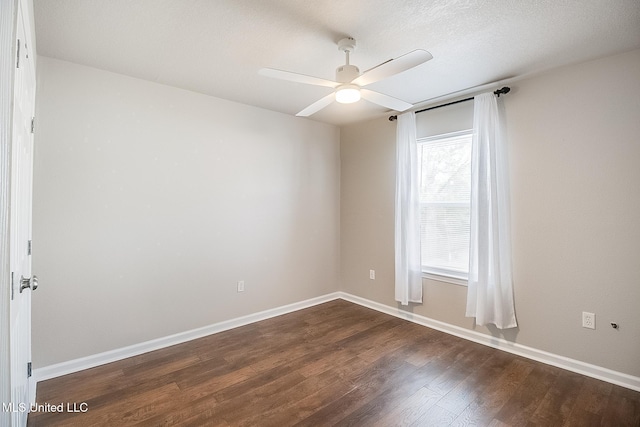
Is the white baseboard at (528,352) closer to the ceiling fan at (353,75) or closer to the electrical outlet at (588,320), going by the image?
the electrical outlet at (588,320)

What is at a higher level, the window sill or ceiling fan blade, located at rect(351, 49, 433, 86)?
ceiling fan blade, located at rect(351, 49, 433, 86)

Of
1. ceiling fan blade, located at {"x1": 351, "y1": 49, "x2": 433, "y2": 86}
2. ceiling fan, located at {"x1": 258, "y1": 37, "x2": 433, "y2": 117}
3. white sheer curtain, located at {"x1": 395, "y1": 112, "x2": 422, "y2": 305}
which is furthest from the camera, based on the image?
white sheer curtain, located at {"x1": 395, "y1": 112, "x2": 422, "y2": 305}

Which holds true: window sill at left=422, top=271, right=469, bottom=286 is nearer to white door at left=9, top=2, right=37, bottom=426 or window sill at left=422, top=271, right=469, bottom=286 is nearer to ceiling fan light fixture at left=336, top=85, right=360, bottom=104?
ceiling fan light fixture at left=336, top=85, right=360, bottom=104

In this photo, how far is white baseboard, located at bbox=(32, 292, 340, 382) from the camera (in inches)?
93.4

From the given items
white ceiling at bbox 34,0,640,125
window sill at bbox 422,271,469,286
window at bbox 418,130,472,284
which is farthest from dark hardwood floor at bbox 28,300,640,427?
white ceiling at bbox 34,0,640,125

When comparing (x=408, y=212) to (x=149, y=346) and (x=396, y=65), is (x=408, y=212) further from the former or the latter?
(x=149, y=346)

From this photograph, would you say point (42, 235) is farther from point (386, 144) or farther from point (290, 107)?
point (386, 144)

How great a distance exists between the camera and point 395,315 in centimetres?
374

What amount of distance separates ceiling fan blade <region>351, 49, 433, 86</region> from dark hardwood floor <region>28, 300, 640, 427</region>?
2171 millimetres

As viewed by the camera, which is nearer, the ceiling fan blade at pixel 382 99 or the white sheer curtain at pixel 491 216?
the ceiling fan blade at pixel 382 99

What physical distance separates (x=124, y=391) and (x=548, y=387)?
3099mm

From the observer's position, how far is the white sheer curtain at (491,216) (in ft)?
9.09

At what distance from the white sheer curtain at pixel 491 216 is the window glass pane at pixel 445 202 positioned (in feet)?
0.89

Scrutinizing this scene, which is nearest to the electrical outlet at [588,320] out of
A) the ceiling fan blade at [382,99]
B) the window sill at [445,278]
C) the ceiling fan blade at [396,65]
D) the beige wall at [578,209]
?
the beige wall at [578,209]
